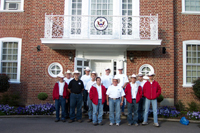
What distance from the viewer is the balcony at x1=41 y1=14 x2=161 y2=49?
9.16m

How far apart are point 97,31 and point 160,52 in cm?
350

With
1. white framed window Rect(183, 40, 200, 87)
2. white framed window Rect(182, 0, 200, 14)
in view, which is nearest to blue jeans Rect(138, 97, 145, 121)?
white framed window Rect(183, 40, 200, 87)

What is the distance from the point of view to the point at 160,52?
1029cm

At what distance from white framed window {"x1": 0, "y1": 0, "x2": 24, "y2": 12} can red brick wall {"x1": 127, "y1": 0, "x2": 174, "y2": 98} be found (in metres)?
6.58

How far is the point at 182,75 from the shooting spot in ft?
34.3

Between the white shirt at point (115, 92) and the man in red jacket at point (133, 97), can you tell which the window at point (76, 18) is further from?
the man in red jacket at point (133, 97)

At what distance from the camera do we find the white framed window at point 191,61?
10547 mm

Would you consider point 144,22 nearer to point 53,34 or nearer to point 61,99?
point 53,34

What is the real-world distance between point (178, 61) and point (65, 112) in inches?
260

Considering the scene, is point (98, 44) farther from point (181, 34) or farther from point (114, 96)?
point (181, 34)

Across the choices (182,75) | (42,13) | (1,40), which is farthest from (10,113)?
(182,75)

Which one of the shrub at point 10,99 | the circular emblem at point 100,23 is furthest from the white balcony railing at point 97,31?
the shrub at point 10,99

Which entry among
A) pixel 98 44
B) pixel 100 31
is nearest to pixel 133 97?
pixel 98 44

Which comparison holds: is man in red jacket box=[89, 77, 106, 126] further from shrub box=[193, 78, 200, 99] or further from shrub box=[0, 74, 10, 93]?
shrub box=[193, 78, 200, 99]
